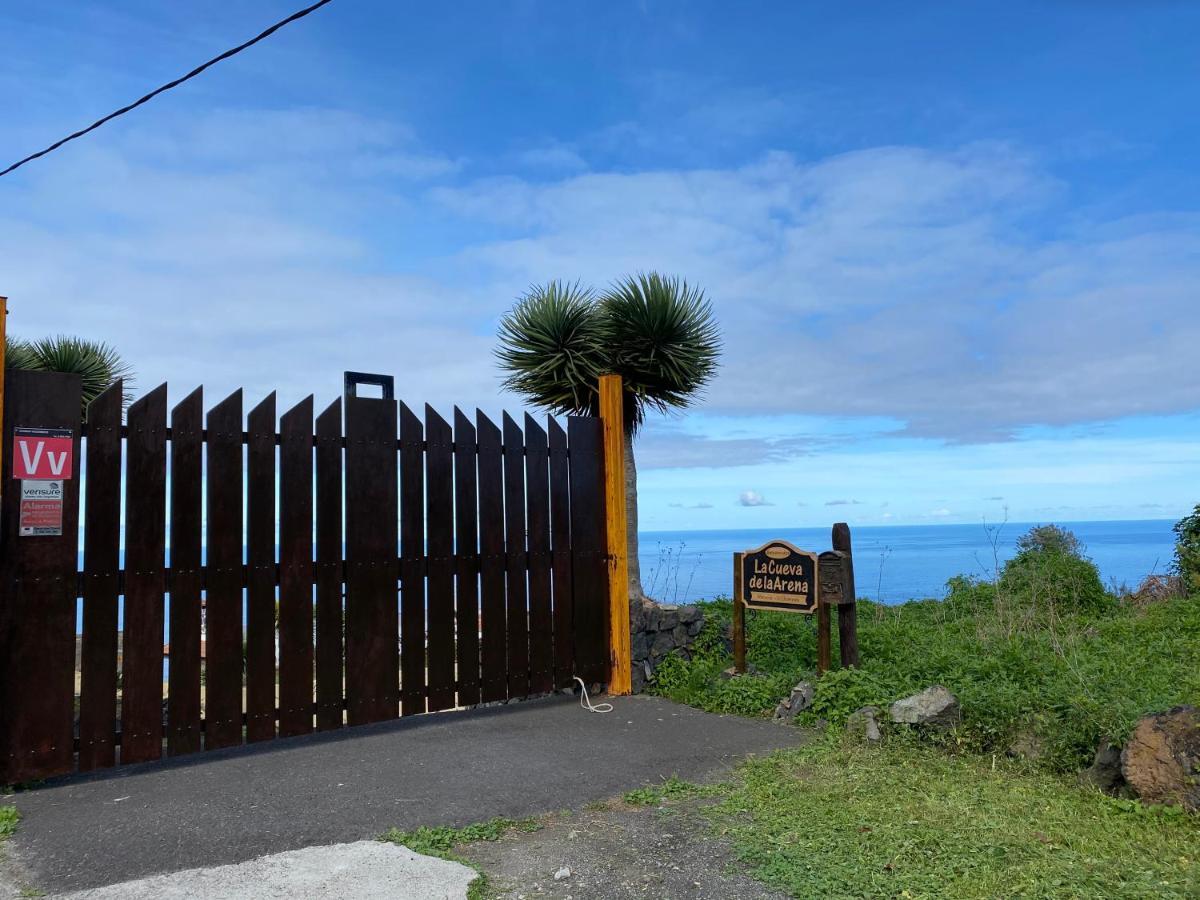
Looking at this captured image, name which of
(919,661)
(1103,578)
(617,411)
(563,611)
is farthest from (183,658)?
(1103,578)

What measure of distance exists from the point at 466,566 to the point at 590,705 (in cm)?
160

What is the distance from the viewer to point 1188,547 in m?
13.8

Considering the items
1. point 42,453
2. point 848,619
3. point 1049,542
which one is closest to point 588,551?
point 848,619

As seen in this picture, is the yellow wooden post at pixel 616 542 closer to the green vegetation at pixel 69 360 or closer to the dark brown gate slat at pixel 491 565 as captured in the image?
the dark brown gate slat at pixel 491 565

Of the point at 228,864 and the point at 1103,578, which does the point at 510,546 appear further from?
the point at 1103,578

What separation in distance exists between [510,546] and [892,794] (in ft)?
12.1

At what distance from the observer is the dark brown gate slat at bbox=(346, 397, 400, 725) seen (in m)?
6.57

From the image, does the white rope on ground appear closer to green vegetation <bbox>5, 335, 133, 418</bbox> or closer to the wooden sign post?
the wooden sign post

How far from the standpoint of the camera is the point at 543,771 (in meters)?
5.52

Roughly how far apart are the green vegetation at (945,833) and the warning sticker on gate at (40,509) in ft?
13.8

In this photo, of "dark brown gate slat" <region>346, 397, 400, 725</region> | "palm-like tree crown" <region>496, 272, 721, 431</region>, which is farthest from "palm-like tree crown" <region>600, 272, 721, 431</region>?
"dark brown gate slat" <region>346, 397, 400, 725</region>

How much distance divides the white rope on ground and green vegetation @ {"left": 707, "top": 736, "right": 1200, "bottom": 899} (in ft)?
7.20

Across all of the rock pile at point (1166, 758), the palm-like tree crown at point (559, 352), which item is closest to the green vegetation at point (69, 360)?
the palm-like tree crown at point (559, 352)

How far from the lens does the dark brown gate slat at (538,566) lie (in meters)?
7.64
